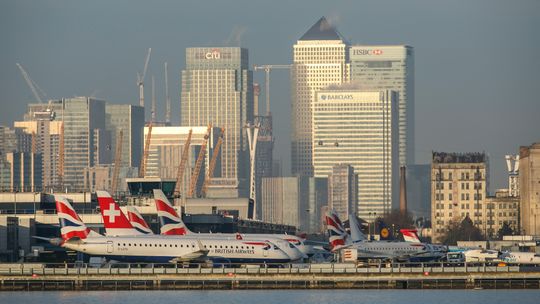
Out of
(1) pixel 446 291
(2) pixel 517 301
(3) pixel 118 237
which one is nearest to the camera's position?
(2) pixel 517 301

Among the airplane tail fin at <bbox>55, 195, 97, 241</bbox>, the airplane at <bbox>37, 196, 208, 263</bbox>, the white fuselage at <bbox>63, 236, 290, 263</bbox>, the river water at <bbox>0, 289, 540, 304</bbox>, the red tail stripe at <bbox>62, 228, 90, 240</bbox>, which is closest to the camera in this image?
the river water at <bbox>0, 289, 540, 304</bbox>

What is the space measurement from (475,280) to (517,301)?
16.2m

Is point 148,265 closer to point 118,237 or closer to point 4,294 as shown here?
point 118,237

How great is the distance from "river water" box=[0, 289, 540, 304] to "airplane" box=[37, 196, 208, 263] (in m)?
16.5

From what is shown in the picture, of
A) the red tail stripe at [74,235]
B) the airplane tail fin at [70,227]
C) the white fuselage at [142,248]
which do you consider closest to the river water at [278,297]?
the white fuselage at [142,248]

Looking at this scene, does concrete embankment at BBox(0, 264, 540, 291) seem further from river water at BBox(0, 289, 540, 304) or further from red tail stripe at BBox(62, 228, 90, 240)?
red tail stripe at BBox(62, 228, 90, 240)

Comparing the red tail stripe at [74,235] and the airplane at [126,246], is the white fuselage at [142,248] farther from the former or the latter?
the red tail stripe at [74,235]

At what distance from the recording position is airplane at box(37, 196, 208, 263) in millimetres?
194625

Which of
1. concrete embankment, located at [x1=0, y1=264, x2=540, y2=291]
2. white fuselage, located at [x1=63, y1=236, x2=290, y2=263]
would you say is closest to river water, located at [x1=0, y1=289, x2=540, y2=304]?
concrete embankment, located at [x1=0, y1=264, x2=540, y2=291]

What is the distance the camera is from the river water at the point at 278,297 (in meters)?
166

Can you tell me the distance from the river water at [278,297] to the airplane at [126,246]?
16.5 metres

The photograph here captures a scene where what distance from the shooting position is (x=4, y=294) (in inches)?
6905

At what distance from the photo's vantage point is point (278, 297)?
17188cm

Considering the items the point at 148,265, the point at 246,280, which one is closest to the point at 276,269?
the point at 246,280
